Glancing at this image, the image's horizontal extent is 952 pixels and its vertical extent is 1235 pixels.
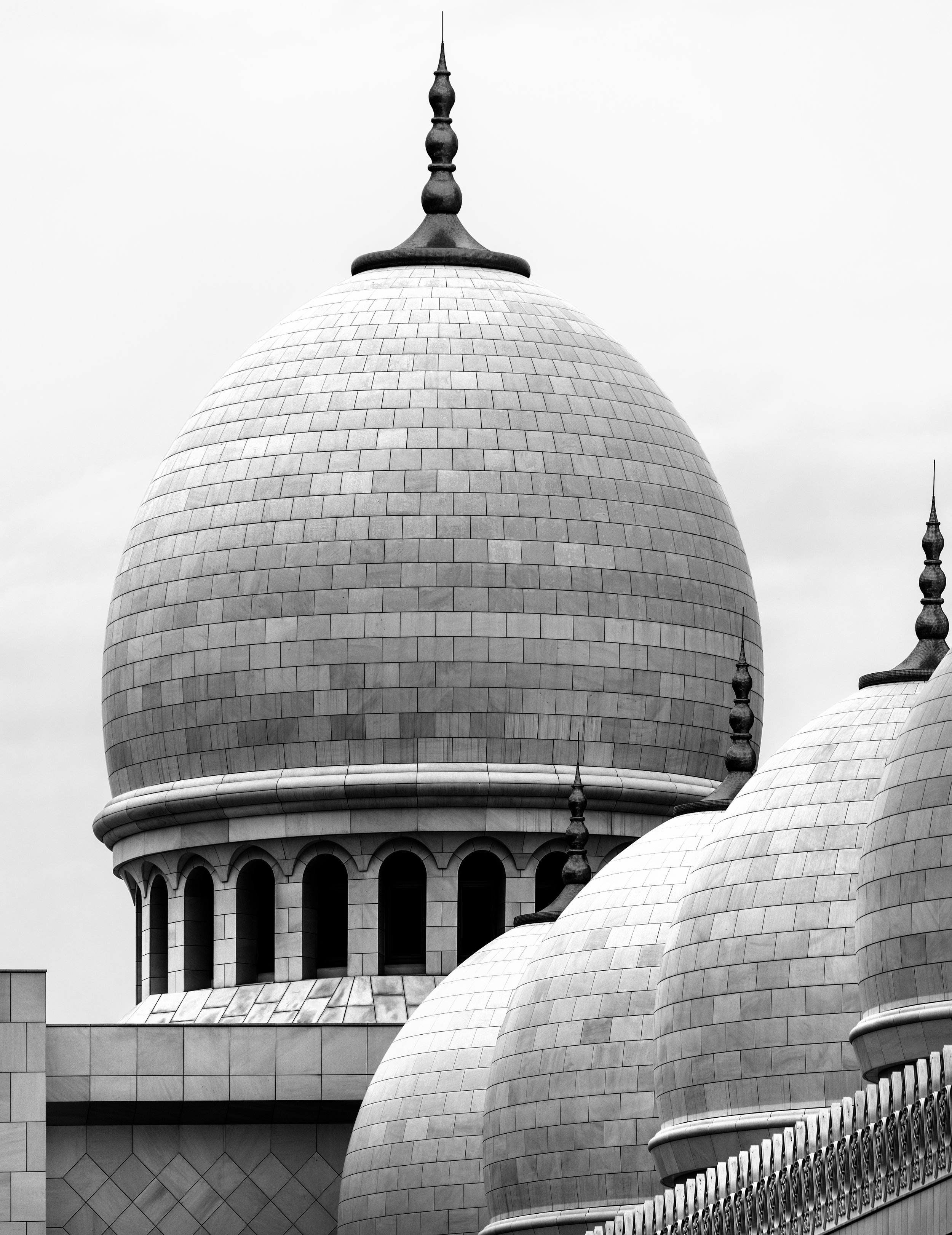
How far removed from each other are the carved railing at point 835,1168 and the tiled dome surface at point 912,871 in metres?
1.18

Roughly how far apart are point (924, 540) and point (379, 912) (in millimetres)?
21636

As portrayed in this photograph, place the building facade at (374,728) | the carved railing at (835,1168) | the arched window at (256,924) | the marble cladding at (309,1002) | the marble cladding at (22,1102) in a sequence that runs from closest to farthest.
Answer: the carved railing at (835,1168), the marble cladding at (22,1102), the building facade at (374,728), the marble cladding at (309,1002), the arched window at (256,924)

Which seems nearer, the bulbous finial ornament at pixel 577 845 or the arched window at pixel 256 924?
the bulbous finial ornament at pixel 577 845

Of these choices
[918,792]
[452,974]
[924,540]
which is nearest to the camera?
[918,792]

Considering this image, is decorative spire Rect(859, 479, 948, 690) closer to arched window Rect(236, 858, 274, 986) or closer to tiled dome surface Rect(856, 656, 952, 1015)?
tiled dome surface Rect(856, 656, 952, 1015)

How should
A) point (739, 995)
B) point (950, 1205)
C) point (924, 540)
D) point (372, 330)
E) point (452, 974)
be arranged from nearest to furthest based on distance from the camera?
point (950, 1205)
point (739, 995)
point (924, 540)
point (452, 974)
point (372, 330)

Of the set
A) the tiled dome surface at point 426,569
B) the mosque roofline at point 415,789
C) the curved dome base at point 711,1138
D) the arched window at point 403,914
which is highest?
the tiled dome surface at point 426,569

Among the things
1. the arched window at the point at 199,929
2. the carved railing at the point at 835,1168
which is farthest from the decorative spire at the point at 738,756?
the arched window at the point at 199,929

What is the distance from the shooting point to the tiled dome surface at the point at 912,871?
43750 millimetres

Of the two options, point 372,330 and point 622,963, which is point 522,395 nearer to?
point 372,330

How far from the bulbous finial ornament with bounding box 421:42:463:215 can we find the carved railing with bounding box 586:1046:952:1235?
111 ft

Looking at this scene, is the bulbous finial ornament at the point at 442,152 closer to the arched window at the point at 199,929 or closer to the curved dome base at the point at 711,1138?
the arched window at the point at 199,929

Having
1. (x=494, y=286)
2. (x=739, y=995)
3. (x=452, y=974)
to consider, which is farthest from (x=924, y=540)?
(x=494, y=286)

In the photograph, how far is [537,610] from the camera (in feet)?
238
